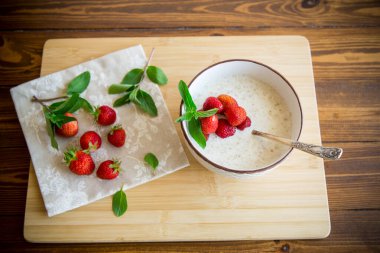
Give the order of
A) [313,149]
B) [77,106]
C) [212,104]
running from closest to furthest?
[313,149]
[212,104]
[77,106]

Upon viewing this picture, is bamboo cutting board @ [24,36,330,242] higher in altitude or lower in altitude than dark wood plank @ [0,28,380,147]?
lower

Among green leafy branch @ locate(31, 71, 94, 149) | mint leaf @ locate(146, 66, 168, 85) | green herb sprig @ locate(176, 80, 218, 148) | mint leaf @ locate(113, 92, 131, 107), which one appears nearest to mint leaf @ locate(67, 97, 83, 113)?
green leafy branch @ locate(31, 71, 94, 149)

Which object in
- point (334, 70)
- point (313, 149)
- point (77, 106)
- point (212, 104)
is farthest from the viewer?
point (334, 70)

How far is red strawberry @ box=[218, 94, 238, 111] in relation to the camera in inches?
38.4

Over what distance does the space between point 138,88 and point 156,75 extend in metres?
0.07

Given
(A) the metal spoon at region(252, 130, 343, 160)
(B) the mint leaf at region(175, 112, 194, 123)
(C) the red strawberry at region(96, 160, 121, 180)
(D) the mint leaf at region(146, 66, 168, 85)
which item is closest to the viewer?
(A) the metal spoon at region(252, 130, 343, 160)

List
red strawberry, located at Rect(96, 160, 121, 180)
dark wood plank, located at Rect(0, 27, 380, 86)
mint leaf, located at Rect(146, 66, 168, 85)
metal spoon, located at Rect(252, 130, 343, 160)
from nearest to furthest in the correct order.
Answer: metal spoon, located at Rect(252, 130, 343, 160) < red strawberry, located at Rect(96, 160, 121, 180) < mint leaf, located at Rect(146, 66, 168, 85) < dark wood plank, located at Rect(0, 27, 380, 86)

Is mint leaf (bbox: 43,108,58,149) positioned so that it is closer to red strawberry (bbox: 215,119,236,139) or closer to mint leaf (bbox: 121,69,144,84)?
mint leaf (bbox: 121,69,144,84)

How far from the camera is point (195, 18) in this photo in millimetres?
1336

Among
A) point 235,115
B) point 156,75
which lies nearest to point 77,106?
point 156,75

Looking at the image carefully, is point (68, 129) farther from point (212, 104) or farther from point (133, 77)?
point (212, 104)

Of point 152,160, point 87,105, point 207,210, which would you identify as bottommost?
point 207,210

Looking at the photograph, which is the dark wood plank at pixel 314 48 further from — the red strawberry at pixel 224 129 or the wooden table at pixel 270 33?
the red strawberry at pixel 224 129

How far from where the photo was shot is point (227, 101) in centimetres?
98
